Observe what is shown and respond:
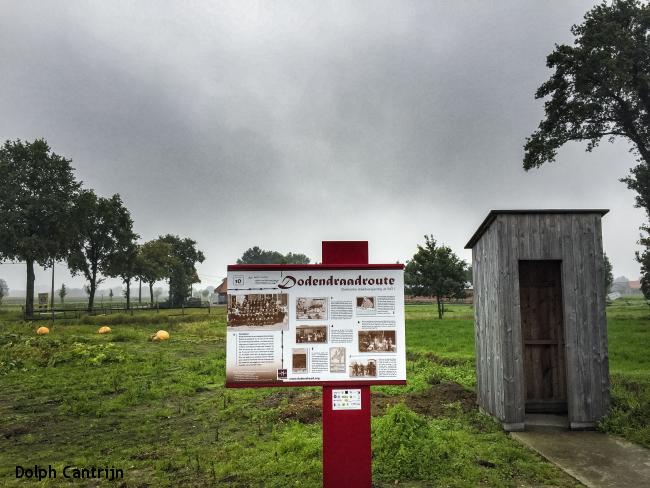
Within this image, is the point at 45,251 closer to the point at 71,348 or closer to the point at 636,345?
the point at 71,348

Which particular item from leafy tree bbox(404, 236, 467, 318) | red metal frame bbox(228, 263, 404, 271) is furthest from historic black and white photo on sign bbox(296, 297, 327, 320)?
leafy tree bbox(404, 236, 467, 318)

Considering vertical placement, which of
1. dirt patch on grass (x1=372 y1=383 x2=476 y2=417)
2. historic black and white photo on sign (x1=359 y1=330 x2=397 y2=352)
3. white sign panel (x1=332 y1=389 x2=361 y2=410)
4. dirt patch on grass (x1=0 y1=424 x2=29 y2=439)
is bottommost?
dirt patch on grass (x1=0 y1=424 x2=29 y2=439)

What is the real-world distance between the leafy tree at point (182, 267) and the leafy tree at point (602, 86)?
222 ft

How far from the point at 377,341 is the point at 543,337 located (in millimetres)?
6177

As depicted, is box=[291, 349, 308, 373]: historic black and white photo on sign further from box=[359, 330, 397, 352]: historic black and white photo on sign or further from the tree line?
the tree line

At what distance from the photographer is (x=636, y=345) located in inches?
711

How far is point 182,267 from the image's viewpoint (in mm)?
83000

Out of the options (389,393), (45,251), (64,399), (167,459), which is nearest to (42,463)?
(167,459)

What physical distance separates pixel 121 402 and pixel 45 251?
3862cm

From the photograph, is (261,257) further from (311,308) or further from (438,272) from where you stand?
(311,308)

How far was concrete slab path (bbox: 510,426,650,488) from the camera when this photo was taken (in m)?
5.48

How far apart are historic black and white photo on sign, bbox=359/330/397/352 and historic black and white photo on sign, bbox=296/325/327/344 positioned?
1.50 feet

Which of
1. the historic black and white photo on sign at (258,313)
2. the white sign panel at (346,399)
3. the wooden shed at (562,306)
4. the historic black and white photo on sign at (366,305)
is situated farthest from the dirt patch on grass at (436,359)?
the historic black and white photo on sign at (258,313)

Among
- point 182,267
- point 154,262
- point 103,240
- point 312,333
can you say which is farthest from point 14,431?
point 182,267
